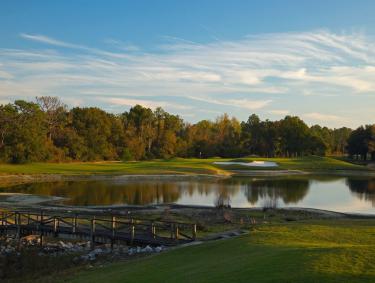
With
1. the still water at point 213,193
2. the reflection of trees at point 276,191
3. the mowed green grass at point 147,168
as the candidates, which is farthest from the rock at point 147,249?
the mowed green grass at point 147,168

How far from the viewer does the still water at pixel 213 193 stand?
180ft

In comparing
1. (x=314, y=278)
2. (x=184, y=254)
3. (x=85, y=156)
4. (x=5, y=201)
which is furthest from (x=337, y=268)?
(x=85, y=156)

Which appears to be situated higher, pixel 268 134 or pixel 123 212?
pixel 268 134

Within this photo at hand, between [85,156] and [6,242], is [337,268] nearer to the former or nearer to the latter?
[6,242]

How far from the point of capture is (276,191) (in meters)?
68.1

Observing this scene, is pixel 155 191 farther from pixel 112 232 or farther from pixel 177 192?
pixel 112 232

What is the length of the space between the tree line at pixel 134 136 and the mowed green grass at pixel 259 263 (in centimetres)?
8662

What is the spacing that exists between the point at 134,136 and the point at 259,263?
136m

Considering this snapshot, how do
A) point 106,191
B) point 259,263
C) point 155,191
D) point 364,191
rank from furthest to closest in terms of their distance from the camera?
point 364,191 < point 155,191 < point 106,191 < point 259,263

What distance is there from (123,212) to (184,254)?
22.1 m

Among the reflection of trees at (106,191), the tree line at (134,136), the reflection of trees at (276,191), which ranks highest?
the tree line at (134,136)

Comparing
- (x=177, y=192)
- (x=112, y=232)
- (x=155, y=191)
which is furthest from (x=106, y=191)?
(x=112, y=232)

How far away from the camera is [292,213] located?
1714 inches

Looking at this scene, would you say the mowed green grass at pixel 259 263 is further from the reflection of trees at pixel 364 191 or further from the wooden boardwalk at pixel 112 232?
the reflection of trees at pixel 364 191
